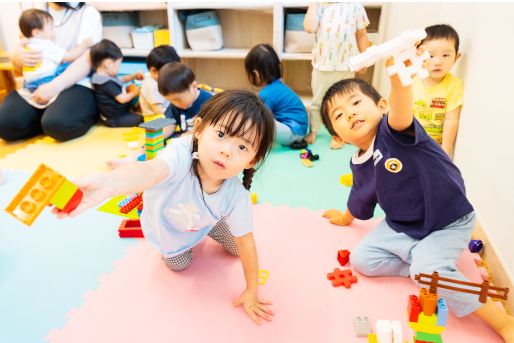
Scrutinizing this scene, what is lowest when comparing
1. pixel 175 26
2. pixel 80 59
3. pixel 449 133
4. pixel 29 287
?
pixel 29 287

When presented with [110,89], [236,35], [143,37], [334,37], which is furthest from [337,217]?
[143,37]

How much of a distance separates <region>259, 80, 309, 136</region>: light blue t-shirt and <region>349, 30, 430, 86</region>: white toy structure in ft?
4.16

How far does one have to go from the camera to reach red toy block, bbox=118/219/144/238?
127cm

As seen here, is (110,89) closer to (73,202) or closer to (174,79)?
(174,79)

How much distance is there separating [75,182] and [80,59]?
1963 mm

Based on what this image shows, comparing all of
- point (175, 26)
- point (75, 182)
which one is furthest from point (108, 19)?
point (75, 182)

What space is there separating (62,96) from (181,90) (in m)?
0.82

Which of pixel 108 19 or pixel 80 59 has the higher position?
pixel 108 19

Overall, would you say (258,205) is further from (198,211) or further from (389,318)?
(389,318)

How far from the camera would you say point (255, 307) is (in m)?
0.97

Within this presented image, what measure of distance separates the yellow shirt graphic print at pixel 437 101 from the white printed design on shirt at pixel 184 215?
111cm

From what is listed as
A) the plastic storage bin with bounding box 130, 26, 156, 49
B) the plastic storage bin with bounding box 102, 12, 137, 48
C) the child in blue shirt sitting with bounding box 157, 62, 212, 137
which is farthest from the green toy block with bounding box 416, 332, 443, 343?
the plastic storage bin with bounding box 102, 12, 137, 48

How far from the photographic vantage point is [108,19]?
8.93ft

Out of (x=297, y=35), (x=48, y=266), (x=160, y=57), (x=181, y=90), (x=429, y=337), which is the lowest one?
(x=48, y=266)
